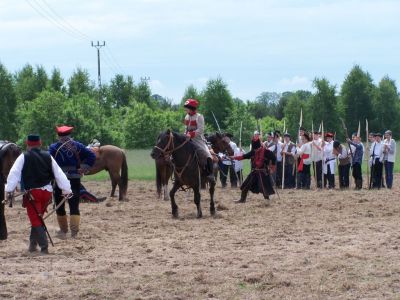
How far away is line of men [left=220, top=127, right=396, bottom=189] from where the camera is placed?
82.7 feet

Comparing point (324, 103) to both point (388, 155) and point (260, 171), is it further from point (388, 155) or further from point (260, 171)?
point (260, 171)

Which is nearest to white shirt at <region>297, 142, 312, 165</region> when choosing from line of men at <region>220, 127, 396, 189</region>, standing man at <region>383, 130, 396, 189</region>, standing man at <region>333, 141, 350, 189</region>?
line of men at <region>220, 127, 396, 189</region>

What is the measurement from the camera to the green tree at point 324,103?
6519 cm

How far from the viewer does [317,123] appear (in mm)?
65688

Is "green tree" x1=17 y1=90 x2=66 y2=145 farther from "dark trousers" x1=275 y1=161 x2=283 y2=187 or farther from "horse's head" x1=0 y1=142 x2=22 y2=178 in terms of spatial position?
"horse's head" x1=0 y1=142 x2=22 y2=178

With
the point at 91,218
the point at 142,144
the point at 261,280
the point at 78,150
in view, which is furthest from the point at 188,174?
the point at 142,144

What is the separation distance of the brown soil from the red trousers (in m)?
0.52

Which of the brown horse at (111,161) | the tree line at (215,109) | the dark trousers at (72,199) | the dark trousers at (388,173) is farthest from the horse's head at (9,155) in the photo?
the tree line at (215,109)

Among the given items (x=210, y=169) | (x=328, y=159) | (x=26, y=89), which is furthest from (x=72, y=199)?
(x=26, y=89)

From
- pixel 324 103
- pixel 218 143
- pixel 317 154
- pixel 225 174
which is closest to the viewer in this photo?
pixel 218 143

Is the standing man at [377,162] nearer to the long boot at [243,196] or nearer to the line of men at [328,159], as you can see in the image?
the line of men at [328,159]

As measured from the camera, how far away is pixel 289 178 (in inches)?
1052

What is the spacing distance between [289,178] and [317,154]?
141 cm

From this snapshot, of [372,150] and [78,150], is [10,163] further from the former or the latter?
[372,150]
